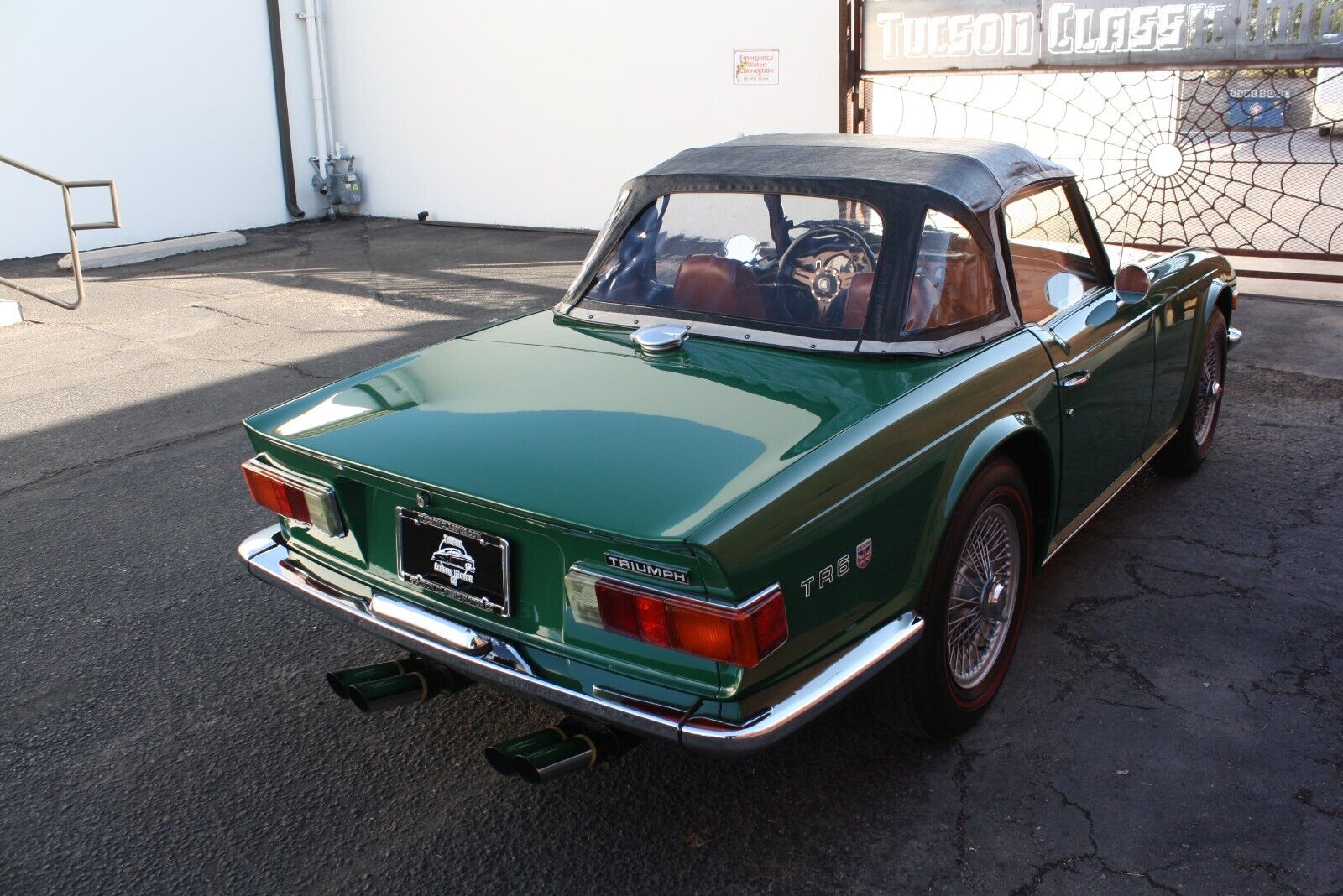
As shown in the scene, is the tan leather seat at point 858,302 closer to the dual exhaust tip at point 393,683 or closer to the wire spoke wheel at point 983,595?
the wire spoke wheel at point 983,595

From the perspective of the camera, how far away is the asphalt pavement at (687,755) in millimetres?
2689

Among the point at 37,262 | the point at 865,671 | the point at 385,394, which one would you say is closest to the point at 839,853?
the point at 865,671

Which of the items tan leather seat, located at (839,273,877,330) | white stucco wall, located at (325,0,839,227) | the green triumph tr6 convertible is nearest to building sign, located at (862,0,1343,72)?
white stucco wall, located at (325,0,839,227)

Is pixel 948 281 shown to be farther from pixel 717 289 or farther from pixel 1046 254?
pixel 1046 254

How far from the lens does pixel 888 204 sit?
3342mm

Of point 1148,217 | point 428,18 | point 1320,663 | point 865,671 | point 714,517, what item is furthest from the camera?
point 428,18

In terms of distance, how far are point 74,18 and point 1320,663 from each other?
13.1 m

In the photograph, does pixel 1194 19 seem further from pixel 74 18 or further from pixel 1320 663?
pixel 74 18

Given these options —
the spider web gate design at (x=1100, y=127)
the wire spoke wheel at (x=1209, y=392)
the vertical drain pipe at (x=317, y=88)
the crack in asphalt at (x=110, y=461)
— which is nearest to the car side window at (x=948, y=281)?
the wire spoke wheel at (x=1209, y=392)

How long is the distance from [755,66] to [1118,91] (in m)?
3.35

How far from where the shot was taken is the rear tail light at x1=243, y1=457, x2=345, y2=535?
293 centimetres

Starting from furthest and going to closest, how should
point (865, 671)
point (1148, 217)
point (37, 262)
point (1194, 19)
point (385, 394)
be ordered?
point (37, 262) < point (1148, 217) < point (1194, 19) < point (385, 394) < point (865, 671)

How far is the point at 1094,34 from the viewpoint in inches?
324

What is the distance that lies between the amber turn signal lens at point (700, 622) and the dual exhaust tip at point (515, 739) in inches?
12.1
